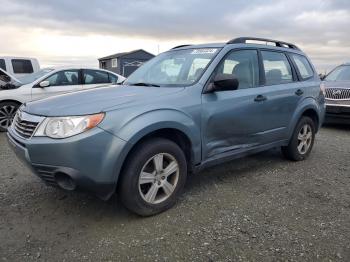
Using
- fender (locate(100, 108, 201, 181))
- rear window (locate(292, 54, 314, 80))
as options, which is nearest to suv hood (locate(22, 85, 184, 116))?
fender (locate(100, 108, 201, 181))

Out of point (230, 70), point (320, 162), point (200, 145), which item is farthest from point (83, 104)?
point (320, 162)

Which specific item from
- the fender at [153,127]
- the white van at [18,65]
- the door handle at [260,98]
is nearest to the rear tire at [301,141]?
the door handle at [260,98]

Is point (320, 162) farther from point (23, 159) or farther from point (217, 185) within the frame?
point (23, 159)

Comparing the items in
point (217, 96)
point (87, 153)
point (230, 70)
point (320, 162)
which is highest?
point (230, 70)

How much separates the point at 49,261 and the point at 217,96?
2.33 m

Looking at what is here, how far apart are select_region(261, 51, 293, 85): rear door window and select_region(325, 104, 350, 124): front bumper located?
3914 mm

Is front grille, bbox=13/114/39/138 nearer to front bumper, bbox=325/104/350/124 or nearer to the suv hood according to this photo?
the suv hood

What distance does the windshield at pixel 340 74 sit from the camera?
958 centimetres

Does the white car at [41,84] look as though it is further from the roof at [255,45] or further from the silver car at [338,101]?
the silver car at [338,101]

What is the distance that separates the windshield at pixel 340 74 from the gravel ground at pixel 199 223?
17.8ft

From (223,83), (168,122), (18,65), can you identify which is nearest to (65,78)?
(18,65)

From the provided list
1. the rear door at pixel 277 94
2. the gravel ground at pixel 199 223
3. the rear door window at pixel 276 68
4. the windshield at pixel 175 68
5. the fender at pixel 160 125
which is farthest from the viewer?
the rear door window at pixel 276 68

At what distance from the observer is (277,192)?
14.1ft

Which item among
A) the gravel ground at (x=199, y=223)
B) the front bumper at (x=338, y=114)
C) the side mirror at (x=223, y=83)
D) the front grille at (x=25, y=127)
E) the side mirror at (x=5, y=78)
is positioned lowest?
the gravel ground at (x=199, y=223)
